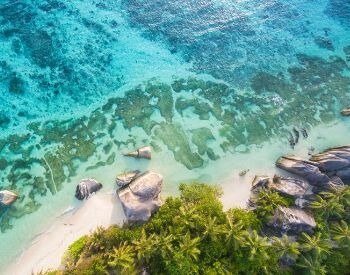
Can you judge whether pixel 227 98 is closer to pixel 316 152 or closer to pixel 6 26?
pixel 316 152

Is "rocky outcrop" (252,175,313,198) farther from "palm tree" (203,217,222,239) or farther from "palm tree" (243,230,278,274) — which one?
"palm tree" (203,217,222,239)

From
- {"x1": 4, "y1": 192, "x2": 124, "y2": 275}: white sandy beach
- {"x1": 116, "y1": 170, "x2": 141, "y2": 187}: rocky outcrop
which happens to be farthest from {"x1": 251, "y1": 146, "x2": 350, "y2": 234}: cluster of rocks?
{"x1": 4, "y1": 192, "x2": 124, "y2": 275}: white sandy beach

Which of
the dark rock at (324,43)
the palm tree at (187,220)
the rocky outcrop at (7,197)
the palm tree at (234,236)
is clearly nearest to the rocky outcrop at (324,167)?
the palm tree at (234,236)

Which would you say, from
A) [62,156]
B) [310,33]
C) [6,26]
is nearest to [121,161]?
[62,156]

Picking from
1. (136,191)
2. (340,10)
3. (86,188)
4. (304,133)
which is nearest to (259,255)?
(136,191)

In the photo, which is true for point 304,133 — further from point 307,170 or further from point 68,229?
point 68,229

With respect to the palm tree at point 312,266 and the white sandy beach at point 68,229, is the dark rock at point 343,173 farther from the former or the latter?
the palm tree at point 312,266
